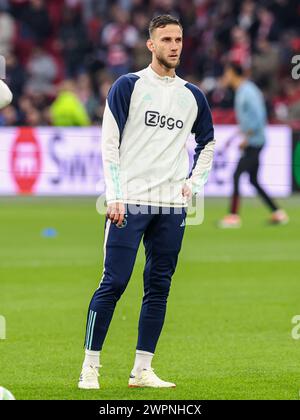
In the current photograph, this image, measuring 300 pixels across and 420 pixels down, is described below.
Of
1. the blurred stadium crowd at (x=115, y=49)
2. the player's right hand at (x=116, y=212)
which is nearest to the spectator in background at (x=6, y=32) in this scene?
the blurred stadium crowd at (x=115, y=49)

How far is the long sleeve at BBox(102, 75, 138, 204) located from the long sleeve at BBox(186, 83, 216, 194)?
558 mm

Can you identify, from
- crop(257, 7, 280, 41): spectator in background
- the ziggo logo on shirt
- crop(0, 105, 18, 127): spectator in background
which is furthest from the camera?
crop(257, 7, 280, 41): spectator in background

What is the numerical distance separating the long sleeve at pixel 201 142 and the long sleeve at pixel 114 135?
558 millimetres

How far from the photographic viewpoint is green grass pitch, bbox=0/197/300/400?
8.49 meters

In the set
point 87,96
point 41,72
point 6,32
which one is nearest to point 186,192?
point 87,96

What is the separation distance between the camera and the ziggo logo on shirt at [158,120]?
326 inches

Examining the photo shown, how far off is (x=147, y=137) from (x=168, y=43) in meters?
0.66

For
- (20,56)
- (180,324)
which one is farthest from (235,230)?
(20,56)

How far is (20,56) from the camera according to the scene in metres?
32.7

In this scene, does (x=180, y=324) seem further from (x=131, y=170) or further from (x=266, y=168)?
(x=266, y=168)

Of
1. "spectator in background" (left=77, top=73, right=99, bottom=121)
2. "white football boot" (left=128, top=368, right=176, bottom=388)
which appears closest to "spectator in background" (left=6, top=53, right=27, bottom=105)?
"spectator in background" (left=77, top=73, right=99, bottom=121)

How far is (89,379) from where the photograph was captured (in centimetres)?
815

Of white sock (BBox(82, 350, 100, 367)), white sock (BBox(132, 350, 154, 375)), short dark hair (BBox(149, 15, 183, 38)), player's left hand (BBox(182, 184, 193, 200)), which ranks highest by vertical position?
short dark hair (BBox(149, 15, 183, 38))

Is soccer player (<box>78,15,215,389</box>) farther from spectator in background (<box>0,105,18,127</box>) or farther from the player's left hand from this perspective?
spectator in background (<box>0,105,18,127</box>)
